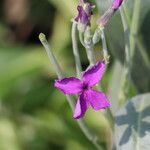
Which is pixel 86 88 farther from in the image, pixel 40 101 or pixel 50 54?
pixel 40 101

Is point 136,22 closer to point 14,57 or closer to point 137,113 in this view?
point 137,113

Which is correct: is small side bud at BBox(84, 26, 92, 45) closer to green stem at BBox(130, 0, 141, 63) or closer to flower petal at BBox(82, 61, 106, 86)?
flower petal at BBox(82, 61, 106, 86)

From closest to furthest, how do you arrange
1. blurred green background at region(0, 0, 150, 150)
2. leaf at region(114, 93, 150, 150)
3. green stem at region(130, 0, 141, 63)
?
leaf at region(114, 93, 150, 150), green stem at region(130, 0, 141, 63), blurred green background at region(0, 0, 150, 150)

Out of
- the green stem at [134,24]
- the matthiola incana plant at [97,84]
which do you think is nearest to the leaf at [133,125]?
the matthiola incana plant at [97,84]

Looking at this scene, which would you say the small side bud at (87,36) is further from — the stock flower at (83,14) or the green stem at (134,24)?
the green stem at (134,24)

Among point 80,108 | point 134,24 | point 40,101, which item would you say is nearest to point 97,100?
point 80,108

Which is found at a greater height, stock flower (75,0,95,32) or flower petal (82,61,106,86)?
stock flower (75,0,95,32)

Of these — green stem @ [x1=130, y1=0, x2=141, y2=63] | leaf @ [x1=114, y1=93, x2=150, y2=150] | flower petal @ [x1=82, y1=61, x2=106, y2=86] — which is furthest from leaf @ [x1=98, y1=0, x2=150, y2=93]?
flower petal @ [x1=82, y1=61, x2=106, y2=86]
